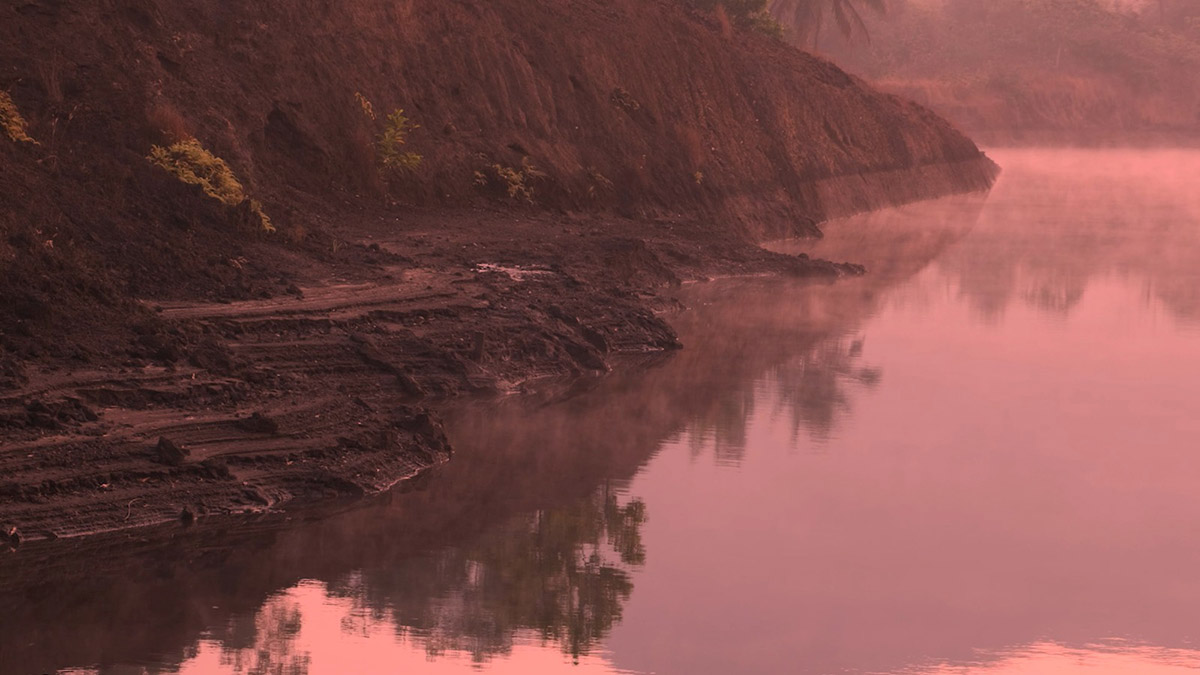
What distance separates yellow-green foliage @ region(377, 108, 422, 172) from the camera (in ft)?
92.2

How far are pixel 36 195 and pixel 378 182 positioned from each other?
10.0m

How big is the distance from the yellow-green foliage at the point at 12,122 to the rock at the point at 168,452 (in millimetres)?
6297

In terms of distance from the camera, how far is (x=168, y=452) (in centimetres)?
1426

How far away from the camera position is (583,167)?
109 feet

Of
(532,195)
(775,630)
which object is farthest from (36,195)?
(532,195)

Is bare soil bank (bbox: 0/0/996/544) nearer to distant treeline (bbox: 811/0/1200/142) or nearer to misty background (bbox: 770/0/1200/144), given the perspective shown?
misty background (bbox: 770/0/1200/144)

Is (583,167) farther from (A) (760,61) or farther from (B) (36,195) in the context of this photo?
(B) (36,195)

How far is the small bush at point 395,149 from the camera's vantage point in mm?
28109

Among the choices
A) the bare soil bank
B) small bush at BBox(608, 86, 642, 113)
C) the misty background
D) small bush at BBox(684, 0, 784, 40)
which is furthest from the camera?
the misty background

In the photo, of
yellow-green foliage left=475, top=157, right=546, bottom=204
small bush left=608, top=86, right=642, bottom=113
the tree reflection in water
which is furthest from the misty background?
the tree reflection in water

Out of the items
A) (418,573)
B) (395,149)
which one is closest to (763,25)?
(395,149)

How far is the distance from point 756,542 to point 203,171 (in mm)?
9981

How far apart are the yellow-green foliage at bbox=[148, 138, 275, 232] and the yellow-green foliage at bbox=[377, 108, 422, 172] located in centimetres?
618

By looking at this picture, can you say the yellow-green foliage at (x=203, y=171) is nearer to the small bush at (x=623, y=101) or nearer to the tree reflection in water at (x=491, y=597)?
the tree reflection in water at (x=491, y=597)
